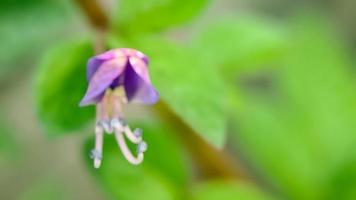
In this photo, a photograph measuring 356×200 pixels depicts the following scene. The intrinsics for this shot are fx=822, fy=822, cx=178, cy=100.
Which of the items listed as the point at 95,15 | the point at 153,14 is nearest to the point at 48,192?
the point at 95,15

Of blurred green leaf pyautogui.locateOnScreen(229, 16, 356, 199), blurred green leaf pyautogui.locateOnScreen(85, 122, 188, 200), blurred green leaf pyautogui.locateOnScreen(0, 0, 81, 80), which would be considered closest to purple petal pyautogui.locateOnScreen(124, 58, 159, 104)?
blurred green leaf pyautogui.locateOnScreen(85, 122, 188, 200)

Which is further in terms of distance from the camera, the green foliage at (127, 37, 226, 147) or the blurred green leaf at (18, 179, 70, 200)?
the blurred green leaf at (18, 179, 70, 200)

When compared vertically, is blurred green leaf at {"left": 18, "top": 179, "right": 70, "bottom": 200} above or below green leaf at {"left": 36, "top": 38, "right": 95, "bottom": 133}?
above

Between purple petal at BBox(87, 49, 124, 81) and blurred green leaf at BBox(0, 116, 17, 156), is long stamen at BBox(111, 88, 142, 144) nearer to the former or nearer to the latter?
purple petal at BBox(87, 49, 124, 81)

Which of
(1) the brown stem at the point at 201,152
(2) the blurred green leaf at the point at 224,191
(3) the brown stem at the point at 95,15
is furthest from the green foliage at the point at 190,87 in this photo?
(2) the blurred green leaf at the point at 224,191

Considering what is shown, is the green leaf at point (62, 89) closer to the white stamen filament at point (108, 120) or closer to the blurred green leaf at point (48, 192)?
the white stamen filament at point (108, 120)

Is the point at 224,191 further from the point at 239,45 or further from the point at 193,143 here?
the point at 239,45

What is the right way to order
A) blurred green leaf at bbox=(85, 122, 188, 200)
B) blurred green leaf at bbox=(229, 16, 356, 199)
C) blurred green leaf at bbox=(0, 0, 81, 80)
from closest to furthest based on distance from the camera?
blurred green leaf at bbox=(85, 122, 188, 200)
blurred green leaf at bbox=(0, 0, 81, 80)
blurred green leaf at bbox=(229, 16, 356, 199)
